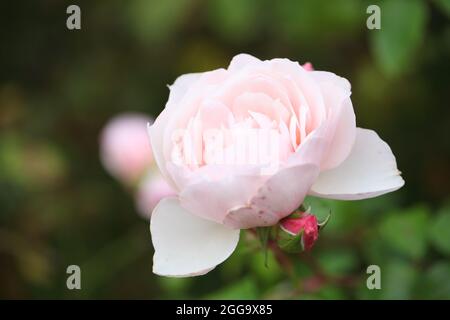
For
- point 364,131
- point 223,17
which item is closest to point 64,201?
point 223,17

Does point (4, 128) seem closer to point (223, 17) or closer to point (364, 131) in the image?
point (223, 17)

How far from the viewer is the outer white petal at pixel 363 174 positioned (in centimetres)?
78

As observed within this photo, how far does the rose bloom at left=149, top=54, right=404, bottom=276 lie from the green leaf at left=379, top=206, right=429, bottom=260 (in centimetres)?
41

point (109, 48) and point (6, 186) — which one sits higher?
point (109, 48)

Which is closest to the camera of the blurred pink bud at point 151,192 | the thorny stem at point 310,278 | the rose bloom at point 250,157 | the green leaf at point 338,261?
the rose bloom at point 250,157

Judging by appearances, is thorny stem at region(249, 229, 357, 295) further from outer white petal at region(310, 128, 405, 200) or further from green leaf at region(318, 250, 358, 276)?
outer white petal at region(310, 128, 405, 200)

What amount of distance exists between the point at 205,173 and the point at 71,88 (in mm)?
1498

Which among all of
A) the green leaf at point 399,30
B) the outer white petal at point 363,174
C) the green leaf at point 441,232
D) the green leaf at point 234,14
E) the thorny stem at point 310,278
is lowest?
the thorny stem at point 310,278

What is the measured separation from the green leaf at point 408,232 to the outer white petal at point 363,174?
40 cm

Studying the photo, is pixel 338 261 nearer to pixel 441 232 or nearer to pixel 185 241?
pixel 441 232

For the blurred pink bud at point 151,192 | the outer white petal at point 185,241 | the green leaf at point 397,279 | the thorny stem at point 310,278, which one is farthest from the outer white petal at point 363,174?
the blurred pink bud at point 151,192

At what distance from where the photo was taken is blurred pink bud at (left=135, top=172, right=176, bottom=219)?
150 cm

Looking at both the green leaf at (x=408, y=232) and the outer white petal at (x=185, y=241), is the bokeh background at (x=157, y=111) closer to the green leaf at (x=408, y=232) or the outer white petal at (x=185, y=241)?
the green leaf at (x=408, y=232)

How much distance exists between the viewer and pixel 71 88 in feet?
7.13
